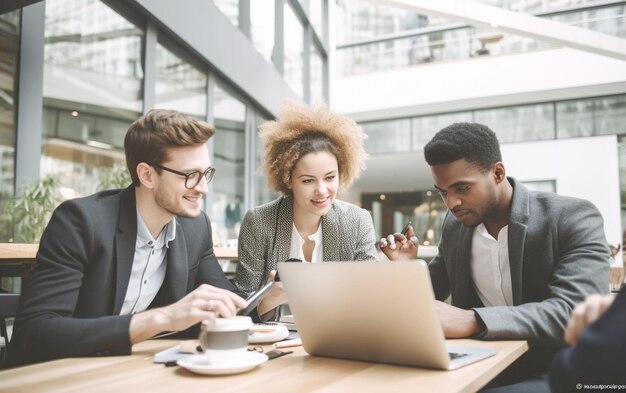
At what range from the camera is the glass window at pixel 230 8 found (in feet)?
20.9

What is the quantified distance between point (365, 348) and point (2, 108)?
321cm

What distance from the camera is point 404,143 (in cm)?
1230

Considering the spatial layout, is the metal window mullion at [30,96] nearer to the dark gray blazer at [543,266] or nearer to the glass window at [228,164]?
the glass window at [228,164]

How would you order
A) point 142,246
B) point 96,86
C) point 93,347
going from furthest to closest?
point 96,86 → point 142,246 → point 93,347

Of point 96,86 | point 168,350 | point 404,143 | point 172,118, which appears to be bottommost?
point 168,350

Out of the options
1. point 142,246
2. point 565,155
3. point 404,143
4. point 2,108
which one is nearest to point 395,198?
point 404,143

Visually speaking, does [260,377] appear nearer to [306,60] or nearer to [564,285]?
[564,285]

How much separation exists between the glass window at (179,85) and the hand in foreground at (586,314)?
15.9 feet

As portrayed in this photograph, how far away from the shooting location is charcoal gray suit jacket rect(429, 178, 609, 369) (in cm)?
145

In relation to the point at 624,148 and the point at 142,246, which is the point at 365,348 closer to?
the point at 142,246

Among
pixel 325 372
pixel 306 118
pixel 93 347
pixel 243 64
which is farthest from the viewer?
pixel 243 64

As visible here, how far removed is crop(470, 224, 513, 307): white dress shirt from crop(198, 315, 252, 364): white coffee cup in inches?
45.7

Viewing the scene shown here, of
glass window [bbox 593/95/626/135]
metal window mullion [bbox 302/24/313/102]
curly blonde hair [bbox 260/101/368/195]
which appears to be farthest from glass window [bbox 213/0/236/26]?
glass window [bbox 593/95/626/135]

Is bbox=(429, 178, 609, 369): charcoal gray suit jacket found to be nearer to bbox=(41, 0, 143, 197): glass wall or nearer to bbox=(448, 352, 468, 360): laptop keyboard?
bbox=(448, 352, 468, 360): laptop keyboard
